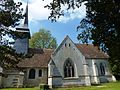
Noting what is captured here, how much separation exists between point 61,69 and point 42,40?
80.0 feet

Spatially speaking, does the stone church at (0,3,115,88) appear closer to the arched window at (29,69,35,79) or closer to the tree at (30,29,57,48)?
the arched window at (29,69,35,79)

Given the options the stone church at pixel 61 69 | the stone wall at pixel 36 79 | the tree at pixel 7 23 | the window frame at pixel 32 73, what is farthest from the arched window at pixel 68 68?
the tree at pixel 7 23

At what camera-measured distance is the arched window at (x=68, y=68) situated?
33156 millimetres

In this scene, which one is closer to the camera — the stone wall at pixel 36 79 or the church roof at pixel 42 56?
the stone wall at pixel 36 79

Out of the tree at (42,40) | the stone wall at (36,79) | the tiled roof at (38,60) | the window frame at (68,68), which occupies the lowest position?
the stone wall at (36,79)

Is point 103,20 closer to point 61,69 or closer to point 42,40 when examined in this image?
point 61,69

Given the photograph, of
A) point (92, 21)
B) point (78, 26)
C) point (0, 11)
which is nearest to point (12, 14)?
point (0, 11)

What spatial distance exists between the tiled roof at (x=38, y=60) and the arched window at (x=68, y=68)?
11.4ft

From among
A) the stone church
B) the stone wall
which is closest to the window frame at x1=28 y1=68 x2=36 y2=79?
the stone church

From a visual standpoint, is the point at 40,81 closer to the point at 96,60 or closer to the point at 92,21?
the point at 96,60

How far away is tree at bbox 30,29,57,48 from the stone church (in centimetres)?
1835

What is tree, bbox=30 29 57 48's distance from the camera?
54.8 metres

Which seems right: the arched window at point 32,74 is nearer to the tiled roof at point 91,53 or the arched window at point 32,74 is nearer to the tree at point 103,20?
the tiled roof at point 91,53

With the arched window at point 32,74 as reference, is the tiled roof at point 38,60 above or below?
above
